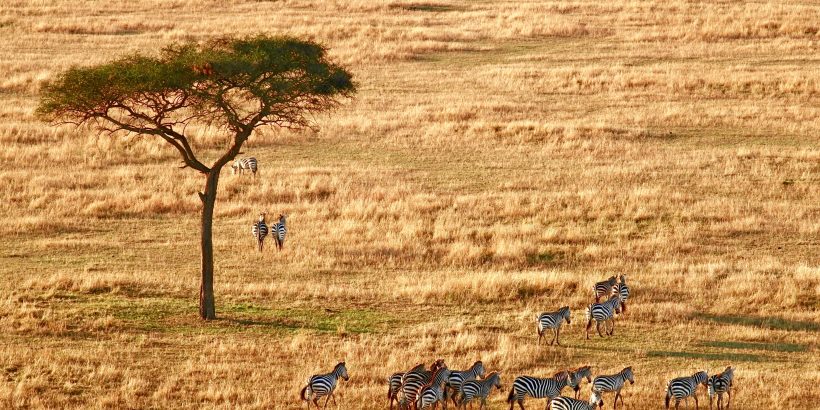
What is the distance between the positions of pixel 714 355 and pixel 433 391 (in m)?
6.70

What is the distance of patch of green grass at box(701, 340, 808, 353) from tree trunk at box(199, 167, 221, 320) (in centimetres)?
975

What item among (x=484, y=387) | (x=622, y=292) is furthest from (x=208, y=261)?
(x=622, y=292)

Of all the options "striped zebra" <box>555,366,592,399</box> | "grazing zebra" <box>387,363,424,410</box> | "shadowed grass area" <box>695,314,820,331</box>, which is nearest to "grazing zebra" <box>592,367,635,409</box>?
"striped zebra" <box>555,366,592,399</box>

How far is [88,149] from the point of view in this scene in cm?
3997

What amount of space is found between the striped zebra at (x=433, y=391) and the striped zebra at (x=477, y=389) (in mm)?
331

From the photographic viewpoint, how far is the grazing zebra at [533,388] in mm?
17766

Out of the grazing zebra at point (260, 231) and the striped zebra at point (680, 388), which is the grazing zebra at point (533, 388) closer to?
the striped zebra at point (680, 388)

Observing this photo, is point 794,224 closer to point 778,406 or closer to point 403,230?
point 403,230

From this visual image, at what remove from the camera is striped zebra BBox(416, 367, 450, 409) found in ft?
56.3

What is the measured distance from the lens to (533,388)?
1778 centimetres

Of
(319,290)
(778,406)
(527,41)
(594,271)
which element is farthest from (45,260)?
(527,41)

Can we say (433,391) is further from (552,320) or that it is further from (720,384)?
(552,320)

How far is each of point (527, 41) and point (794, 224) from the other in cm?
3426

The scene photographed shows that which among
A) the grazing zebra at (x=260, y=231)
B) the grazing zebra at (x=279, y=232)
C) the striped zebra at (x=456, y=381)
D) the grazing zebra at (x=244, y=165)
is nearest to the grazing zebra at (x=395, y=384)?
the striped zebra at (x=456, y=381)
